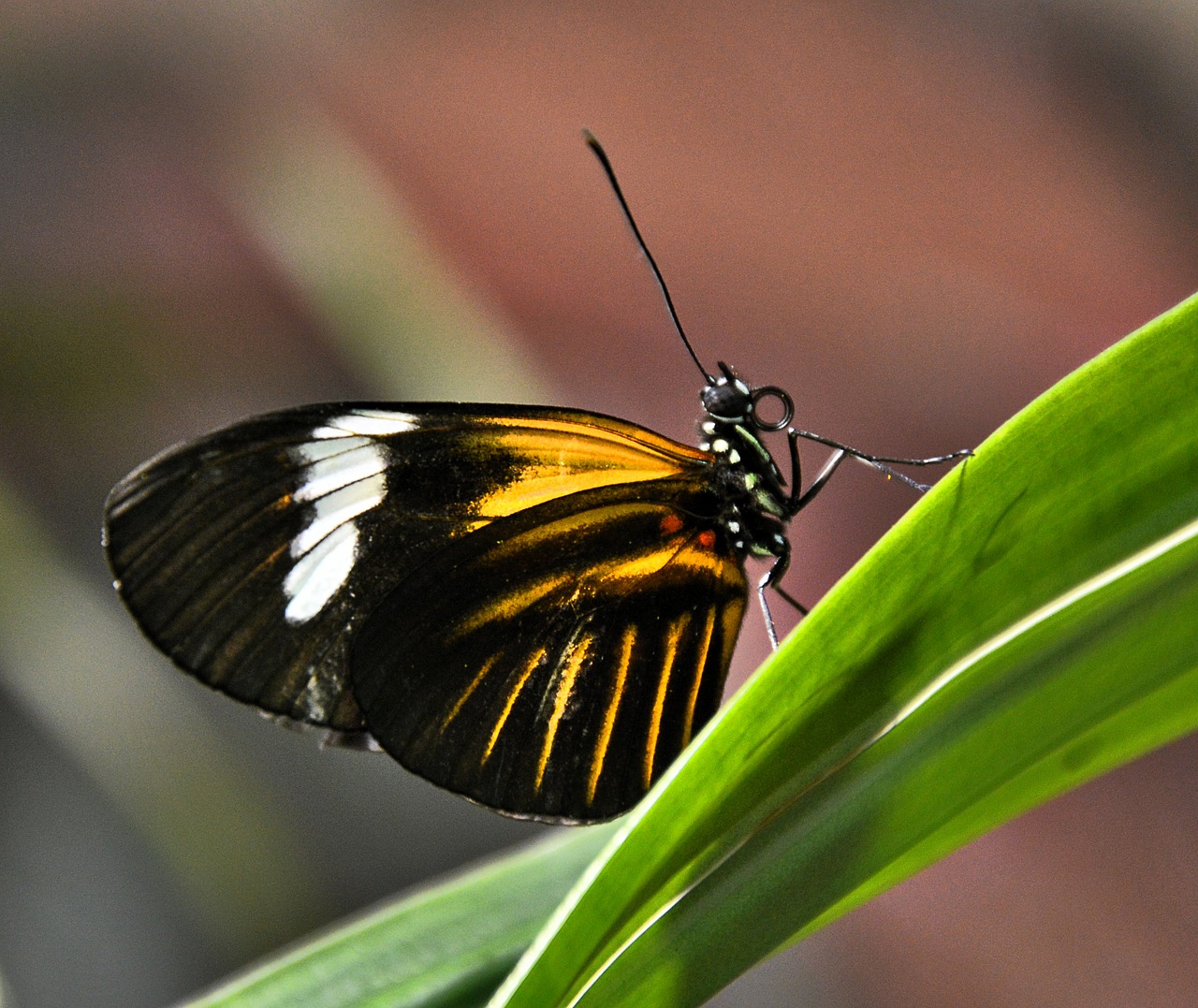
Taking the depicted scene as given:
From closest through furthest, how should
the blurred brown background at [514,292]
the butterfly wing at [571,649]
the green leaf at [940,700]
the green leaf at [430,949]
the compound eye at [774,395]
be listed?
1. the green leaf at [940,700]
2. the green leaf at [430,949]
3. the compound eye at [774,395]
4. the butterfly wing at [571,649]
5. the blurred brown background at [514,292]

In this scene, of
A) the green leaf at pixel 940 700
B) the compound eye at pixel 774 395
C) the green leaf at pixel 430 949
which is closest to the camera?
the green leaf at pixel 940 700

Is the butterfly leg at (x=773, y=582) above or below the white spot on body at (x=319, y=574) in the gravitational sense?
below

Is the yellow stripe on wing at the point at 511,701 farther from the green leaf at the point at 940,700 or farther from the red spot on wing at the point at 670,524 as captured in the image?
the green leaf at the point at 940,700

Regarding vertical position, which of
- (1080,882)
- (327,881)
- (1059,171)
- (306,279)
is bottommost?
(1080,882)

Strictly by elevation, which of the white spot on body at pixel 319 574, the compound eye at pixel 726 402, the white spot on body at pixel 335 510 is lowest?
the compound eye at pixel 726 402

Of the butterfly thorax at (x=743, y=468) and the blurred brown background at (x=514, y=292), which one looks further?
the blurred brown background at (x=514, y=292)

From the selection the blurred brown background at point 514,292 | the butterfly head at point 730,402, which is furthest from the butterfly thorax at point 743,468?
the blurred brown background at point 514,292

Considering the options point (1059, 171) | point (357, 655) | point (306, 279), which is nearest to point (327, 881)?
point (306, 279)

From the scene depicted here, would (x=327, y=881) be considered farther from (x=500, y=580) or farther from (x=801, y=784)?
(x=801, y=784)
